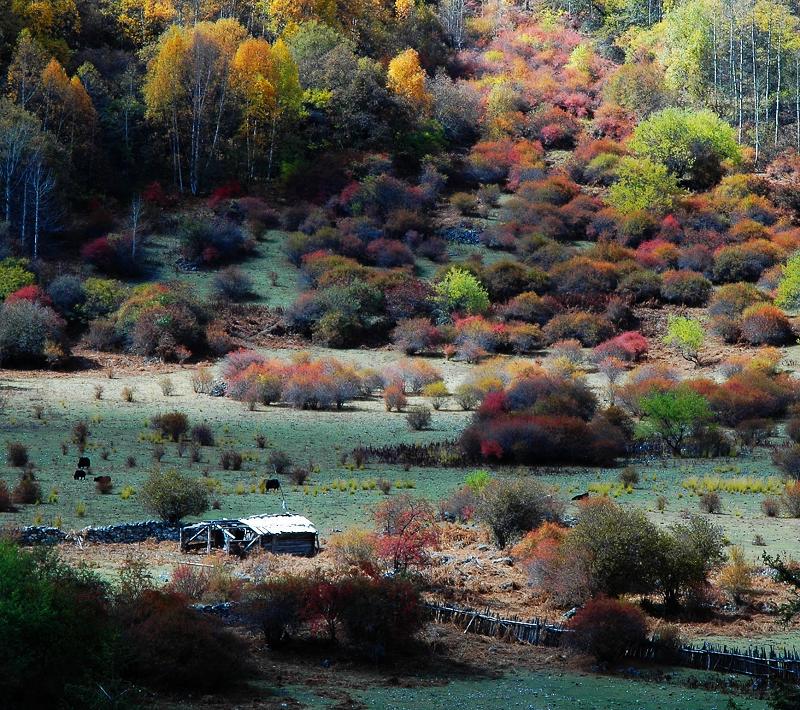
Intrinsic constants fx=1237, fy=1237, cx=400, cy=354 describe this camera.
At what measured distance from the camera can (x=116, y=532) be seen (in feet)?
87.2

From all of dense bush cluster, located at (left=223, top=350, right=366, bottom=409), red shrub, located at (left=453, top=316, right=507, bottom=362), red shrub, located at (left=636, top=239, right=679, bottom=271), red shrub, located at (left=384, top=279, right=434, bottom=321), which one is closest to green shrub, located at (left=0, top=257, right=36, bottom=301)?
dense bush cluster, located at (left=223, top=350, right=366, bottom=409)

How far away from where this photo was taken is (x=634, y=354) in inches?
2213

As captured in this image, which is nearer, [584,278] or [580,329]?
[580,329]

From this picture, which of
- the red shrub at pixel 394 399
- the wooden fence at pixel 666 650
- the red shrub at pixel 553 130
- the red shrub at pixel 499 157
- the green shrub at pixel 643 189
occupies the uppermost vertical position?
the red shrub at pixel 553 130

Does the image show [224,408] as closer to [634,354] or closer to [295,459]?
[295,459]

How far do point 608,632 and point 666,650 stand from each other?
0.97 m

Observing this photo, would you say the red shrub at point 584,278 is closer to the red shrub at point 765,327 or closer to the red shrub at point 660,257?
the red shrub at point 660,257

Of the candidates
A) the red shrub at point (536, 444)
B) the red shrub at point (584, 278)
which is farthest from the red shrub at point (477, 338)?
the red shrub at point (536, 444)

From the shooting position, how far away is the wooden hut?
1029 inches

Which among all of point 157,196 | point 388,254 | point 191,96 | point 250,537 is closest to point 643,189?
point 388,254

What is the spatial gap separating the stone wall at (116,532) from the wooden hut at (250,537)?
0.70 meters

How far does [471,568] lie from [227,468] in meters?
11.8

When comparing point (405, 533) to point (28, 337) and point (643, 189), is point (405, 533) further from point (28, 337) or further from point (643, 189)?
point (643, 189)

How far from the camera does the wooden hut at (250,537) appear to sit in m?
26.1
